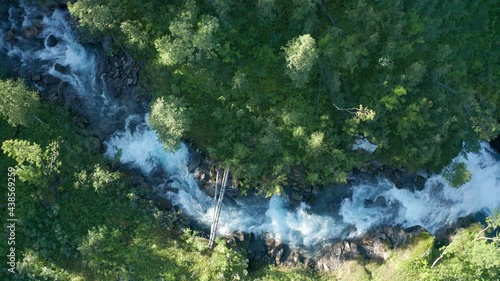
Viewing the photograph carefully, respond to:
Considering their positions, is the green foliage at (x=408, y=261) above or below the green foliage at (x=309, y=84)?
below

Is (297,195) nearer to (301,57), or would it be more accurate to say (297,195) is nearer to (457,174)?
(301,57)

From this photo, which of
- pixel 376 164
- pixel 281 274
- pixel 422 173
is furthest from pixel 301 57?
pixel 281 274

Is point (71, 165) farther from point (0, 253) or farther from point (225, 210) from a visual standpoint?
point (225, 210)

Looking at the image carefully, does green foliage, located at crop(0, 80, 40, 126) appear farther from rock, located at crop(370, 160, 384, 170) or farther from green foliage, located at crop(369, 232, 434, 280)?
green foliage, located at crop(369, 232, 434, 280)

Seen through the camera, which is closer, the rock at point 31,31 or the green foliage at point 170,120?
the green foliage at point 170,120

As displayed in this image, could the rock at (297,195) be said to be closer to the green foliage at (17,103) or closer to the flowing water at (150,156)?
the flowing water at (150,156)

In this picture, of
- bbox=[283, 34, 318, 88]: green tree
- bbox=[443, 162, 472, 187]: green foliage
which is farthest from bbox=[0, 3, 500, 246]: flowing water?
bbox=[283, 34, 318, 88]: green tree

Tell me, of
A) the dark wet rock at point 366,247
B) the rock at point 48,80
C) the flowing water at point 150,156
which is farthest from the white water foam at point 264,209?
the rock at point 48,80
